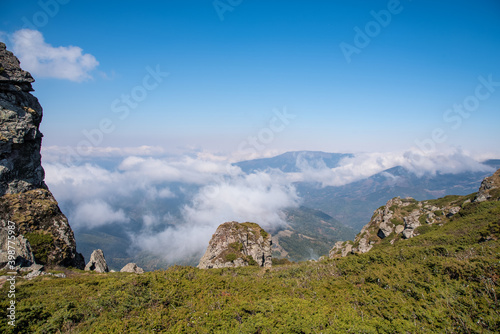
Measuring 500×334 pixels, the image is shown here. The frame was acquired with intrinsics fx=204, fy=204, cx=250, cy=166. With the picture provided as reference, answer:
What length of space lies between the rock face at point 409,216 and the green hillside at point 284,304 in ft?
158

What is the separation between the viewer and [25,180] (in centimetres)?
3972

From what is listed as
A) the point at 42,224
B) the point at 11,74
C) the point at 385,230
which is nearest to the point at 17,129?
the point at 11,74

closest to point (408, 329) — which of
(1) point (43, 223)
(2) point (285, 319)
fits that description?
(2) point (285, 319)

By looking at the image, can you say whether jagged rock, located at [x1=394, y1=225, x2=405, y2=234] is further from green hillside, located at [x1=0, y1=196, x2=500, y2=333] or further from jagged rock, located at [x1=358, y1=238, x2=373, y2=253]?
green hillside, located at [x1=0, y1=196, x2=500, y2=333]

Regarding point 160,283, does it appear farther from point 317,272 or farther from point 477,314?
point 477,314

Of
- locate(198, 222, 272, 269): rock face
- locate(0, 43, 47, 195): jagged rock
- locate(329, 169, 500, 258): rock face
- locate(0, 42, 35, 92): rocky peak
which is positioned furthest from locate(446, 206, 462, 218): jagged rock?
locate(0, 42, 35, 92): rocky peak

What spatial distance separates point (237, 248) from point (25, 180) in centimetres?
4670

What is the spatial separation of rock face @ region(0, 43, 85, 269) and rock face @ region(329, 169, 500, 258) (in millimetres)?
67017

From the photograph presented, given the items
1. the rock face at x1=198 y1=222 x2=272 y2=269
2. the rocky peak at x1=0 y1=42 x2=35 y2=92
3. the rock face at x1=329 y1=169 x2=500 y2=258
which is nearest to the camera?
the rocky peak at x1=0 y1=42 x2=35 y2=92

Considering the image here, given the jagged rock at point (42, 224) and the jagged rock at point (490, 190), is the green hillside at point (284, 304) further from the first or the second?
the jagged rock at point (490, 190)

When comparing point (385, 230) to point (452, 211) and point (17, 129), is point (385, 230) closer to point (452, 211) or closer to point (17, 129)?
point (452, 211)

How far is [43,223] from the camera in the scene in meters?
37.0

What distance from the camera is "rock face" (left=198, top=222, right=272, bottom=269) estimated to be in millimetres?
50969

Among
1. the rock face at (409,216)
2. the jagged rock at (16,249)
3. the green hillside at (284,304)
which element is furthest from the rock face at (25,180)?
the rock face at (409,216)
